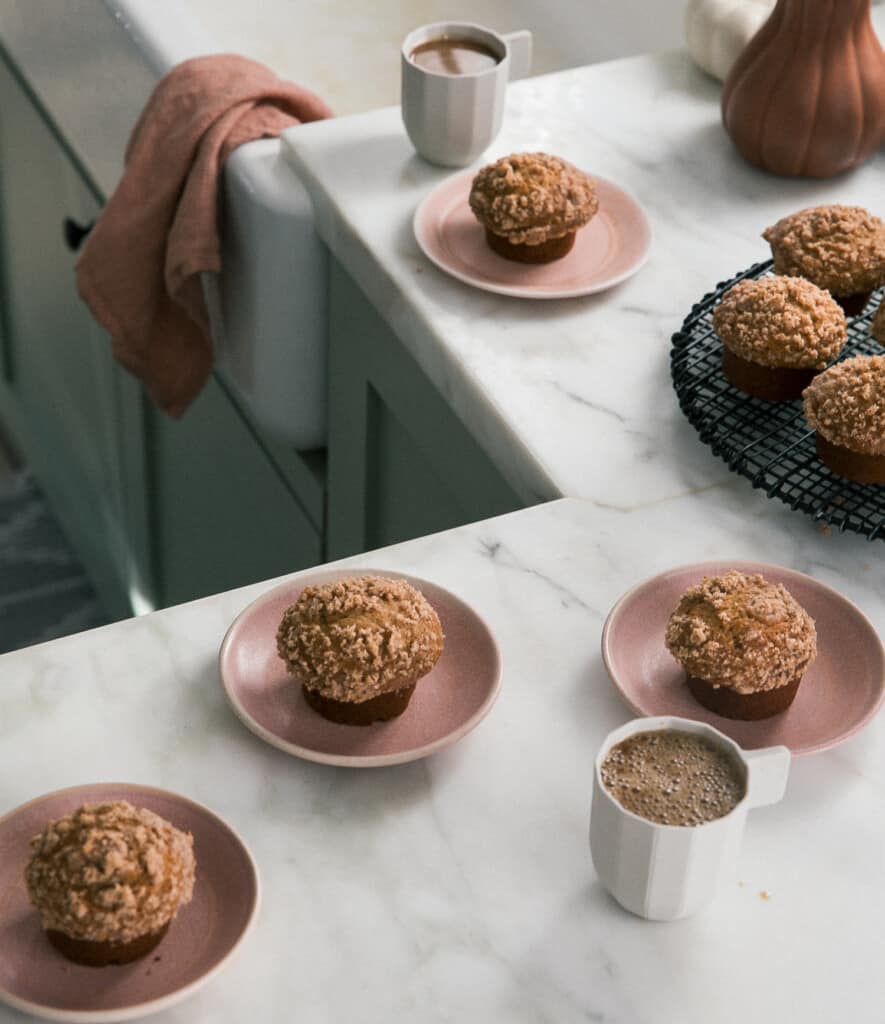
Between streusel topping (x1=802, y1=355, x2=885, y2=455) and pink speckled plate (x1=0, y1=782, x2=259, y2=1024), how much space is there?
0.56 m

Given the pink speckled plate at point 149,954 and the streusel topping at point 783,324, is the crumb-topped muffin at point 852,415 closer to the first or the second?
the streusel topping at point 783,324

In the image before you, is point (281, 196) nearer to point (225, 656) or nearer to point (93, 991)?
point (225, 656)

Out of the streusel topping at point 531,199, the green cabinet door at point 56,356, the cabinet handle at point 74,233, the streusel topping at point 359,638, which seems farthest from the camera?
the green cabinet door at point 56,356

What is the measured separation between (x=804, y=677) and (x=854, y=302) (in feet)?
1.48

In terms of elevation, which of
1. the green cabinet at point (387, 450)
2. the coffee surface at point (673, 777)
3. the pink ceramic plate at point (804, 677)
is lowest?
the green cabinet at point (387, 450)

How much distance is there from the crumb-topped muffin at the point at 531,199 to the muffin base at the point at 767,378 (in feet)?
0.71

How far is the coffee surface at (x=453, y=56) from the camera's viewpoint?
5.14ft

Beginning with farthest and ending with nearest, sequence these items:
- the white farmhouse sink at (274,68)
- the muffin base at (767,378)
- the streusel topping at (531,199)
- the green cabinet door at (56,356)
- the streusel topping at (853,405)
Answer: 1. the green cabinet door at (56,356)
2. the white farmhouse sink at (274,68)
3. the streusel topping at (531,199)
4. the muffin base at (767,378)
5. the streusel topping at (853,405)

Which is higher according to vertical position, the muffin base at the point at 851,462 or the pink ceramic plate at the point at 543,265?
the muffin base at the point at 851,462

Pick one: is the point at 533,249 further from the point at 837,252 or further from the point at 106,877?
the point at 106,877

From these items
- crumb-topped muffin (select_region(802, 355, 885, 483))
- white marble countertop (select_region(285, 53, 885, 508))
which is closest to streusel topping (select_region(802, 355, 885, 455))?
crumb-topped muffin (select_region(802, 355, 885, 483))

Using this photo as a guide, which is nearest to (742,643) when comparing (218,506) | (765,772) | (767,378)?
(765,772)

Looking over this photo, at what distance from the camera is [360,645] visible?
95 centimetres

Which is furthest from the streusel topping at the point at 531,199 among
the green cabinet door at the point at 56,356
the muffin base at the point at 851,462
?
the green cabinet door at the point at 56,356
